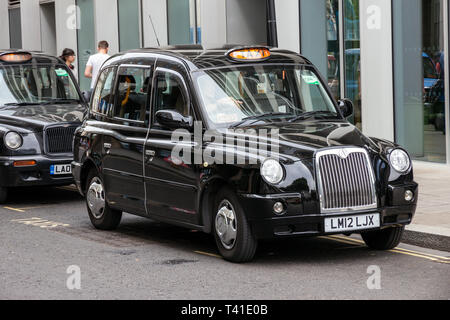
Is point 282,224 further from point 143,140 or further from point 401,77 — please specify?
point 401,77

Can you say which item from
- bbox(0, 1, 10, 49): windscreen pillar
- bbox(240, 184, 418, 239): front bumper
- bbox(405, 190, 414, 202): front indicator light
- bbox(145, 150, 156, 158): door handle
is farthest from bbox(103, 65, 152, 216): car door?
bbox(0, 1, 10, 49): windscreen pillar

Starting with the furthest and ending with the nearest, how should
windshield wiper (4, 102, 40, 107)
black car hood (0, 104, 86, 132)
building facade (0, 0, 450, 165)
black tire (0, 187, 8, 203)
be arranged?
building facade (0, 0, 450, 165) < windshield wiper (4, 102, 40, 107) < black tire (0, 187, 8, 203) < black car hood (0, 104, 86, 132)

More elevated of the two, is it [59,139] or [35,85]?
[35,85]

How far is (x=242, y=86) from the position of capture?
8.98 metres

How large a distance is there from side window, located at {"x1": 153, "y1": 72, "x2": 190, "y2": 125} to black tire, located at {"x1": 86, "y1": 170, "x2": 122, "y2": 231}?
1.39 meters

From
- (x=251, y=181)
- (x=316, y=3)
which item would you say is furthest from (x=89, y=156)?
(x=316, y=3)

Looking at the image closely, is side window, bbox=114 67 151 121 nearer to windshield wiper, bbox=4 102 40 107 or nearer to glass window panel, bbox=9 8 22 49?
windshield wiper, bbox=4 102 40 107

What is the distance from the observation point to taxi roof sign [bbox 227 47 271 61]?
30.2ft

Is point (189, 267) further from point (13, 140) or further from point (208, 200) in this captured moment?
point (13, 140)

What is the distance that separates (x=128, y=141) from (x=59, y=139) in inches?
135

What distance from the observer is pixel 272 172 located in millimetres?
7898

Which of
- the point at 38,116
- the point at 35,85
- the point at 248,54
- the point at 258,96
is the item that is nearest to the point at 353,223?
the point at 258,96

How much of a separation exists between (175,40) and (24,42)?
988 cm
